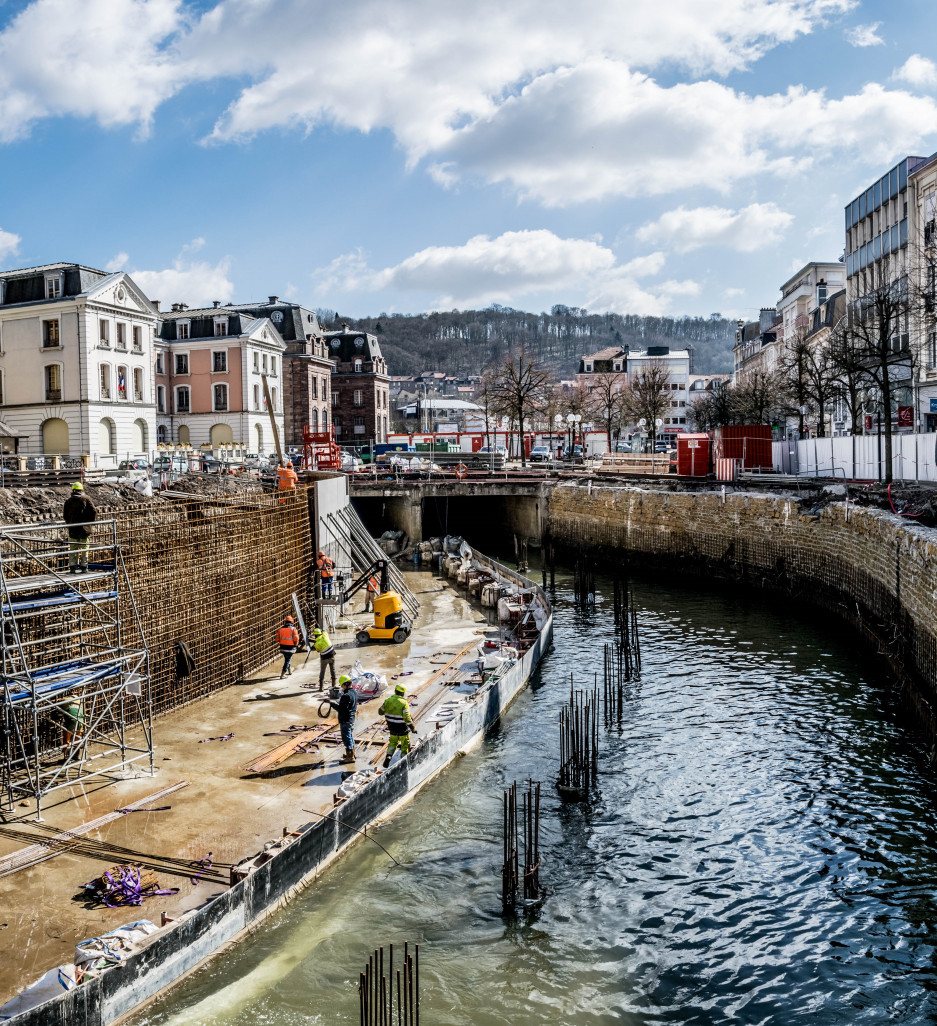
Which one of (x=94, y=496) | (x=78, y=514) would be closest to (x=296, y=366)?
(x=94, y=496)

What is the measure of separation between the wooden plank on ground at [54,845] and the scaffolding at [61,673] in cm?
71

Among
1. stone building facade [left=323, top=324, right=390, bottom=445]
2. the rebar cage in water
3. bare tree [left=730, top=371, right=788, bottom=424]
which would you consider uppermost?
stone building facade [left=323, top=324, right=390, bottom=445]

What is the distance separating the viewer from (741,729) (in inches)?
698

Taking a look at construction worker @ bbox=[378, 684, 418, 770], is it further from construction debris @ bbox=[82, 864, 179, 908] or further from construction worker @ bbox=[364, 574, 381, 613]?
construction worker @ bbox=[364, 574, 381, 613]

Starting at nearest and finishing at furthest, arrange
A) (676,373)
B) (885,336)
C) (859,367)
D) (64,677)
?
(64,677) < (885,336) < (859,367) < (676,373)

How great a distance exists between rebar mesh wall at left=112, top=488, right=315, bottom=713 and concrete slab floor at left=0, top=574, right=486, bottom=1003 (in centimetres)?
70

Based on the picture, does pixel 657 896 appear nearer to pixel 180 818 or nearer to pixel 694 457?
pixel 180 818

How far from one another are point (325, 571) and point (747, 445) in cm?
2818

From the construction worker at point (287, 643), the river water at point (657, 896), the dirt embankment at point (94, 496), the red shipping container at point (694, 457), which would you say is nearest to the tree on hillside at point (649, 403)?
the red shipping container at point (694, 457)

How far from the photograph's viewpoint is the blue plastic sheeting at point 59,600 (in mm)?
11562

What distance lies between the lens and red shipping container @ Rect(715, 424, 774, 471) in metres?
45.3

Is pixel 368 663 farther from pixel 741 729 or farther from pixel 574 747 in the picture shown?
pixel 741 729

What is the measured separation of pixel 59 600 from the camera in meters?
12.3

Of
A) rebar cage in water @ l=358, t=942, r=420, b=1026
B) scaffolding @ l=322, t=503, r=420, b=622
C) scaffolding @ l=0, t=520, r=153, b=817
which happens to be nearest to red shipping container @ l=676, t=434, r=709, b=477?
scaffolding @ l=322, t=503, r=420, b=622
